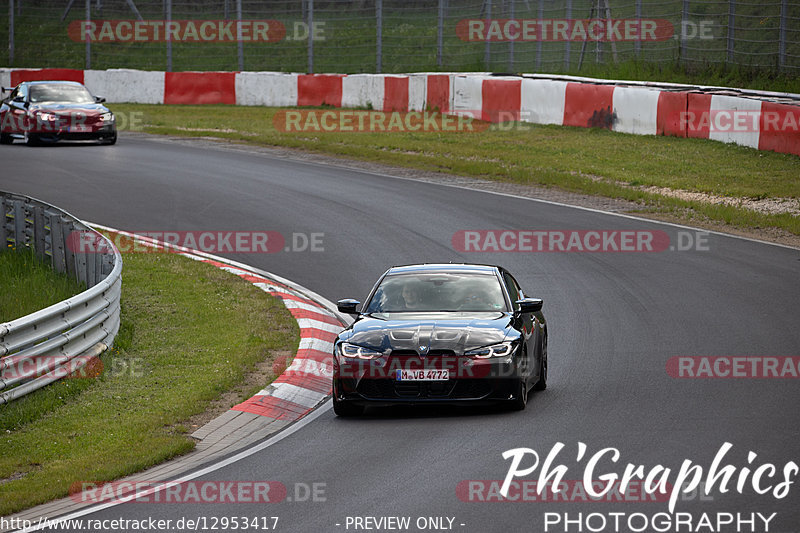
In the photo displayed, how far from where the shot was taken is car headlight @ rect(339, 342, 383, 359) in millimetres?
10289

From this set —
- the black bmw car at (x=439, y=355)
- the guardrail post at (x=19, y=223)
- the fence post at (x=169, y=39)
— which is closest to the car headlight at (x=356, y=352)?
the black bmw car at (x=439, y=355)

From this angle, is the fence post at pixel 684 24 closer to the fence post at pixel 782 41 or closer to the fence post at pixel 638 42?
the fence post at pixel 638 42

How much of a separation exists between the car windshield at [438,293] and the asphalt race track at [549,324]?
105cm

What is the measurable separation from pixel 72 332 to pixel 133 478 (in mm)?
3759

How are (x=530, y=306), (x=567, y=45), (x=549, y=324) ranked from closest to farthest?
(x=530, y=306) < (x=549, y=324) < (x=567, y=45)

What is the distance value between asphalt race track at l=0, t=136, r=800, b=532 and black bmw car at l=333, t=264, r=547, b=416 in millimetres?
250

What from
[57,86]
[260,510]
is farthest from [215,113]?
[260,510]

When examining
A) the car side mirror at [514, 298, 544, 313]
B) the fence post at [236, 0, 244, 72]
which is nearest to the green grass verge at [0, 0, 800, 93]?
the fence post at [236, 0, 244, 72]

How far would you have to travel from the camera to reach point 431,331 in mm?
10430

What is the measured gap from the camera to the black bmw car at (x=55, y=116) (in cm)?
3031

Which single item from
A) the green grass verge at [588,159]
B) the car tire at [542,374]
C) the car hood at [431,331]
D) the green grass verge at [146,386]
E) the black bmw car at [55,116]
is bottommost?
the green grass verge at [146,386]

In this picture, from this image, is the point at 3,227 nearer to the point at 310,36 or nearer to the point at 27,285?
the point at 27,285

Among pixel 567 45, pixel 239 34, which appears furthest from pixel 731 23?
pixel 239 34

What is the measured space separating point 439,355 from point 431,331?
1.11ft
